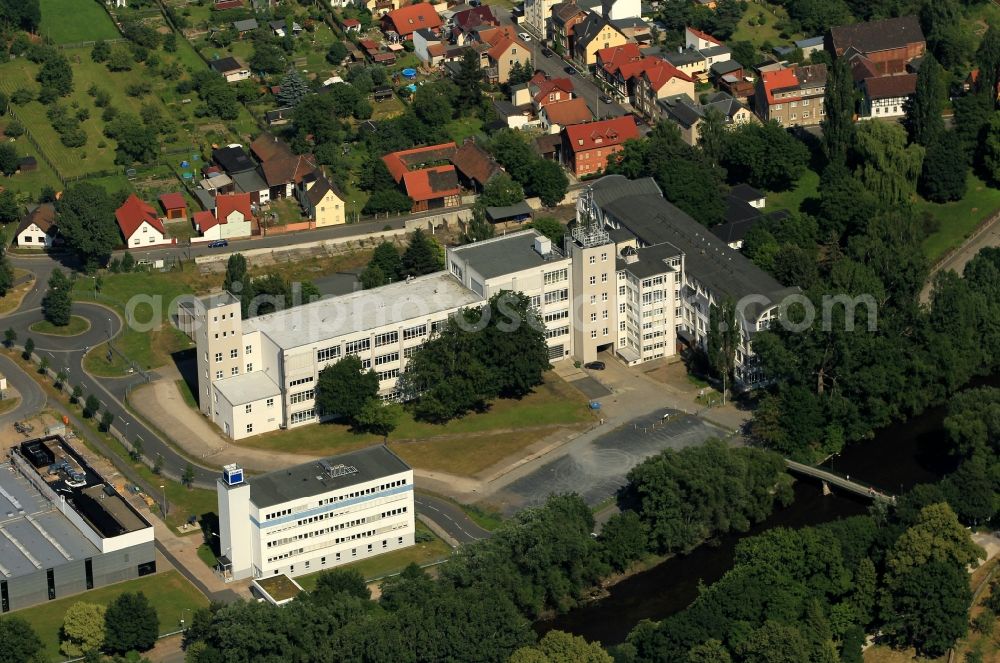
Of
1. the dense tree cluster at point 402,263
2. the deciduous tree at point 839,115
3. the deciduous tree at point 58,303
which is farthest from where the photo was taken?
the deciduous tree at point 839,115

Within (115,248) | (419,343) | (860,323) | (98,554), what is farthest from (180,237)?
(860,323)

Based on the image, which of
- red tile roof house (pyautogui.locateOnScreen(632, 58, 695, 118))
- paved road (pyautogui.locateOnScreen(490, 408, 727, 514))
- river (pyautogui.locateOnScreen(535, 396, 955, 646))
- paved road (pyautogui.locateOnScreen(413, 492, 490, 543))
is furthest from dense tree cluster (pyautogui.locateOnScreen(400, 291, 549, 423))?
red tile roof house (pyautogui.locateOnScreen(632, 58, 695, 118))

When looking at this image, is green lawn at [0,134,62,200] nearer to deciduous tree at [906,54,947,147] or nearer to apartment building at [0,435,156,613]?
apartment building at [0,435,156,613]

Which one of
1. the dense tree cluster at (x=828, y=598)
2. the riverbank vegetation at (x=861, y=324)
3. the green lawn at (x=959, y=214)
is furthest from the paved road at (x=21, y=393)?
the green lawn at (x=959, y=214)

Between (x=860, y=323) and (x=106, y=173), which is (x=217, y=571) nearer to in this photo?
(x=860, y=323)

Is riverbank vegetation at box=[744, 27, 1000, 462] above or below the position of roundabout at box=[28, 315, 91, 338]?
above

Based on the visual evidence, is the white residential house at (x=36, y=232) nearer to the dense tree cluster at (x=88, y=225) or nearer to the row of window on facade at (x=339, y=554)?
the dense tree cluster at (x=88, y=225)
